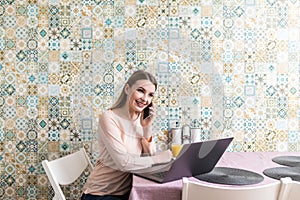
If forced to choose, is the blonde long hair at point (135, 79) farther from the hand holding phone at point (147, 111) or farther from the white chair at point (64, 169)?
the white chair at point (64, 169)

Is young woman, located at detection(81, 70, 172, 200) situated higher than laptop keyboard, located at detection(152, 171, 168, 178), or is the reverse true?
young woman, located at detection(81, 70, 172, 200)

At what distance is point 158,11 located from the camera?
2588mm

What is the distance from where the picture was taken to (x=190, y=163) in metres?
1.72

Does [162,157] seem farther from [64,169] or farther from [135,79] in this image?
[64,169]

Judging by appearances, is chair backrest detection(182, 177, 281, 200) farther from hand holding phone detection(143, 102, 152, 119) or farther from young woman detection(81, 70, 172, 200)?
hand holding phone detection(143, 102, 152, 119)

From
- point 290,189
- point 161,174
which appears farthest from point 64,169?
point 290,189

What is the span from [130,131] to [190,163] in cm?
28

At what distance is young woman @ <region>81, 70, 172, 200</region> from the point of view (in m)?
1.61

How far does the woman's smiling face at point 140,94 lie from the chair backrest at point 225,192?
1.09 ft

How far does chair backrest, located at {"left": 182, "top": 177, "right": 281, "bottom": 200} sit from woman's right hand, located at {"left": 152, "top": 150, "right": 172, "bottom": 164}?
0.17 meters

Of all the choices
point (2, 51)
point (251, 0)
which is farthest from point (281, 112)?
point (2, 51)

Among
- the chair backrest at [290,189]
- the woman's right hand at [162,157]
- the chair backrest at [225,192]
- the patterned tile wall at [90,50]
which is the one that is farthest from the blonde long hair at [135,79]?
the patterned tile wall at [90,50]

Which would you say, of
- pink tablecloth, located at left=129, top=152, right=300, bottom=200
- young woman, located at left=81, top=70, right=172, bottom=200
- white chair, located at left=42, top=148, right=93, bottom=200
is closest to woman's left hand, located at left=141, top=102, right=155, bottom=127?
young woman, located at left=81, top=70, right=172, bottom=200

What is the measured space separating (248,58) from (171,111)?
1.17 m
